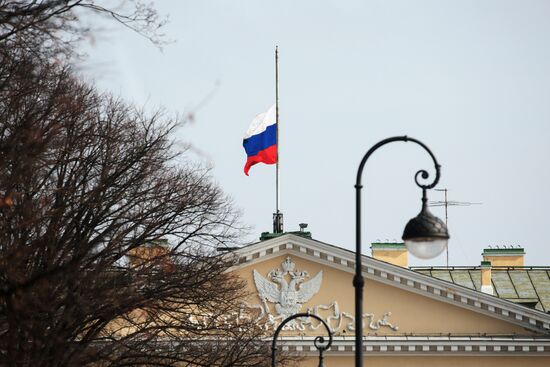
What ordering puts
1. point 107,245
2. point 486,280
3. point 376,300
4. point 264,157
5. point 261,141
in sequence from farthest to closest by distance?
point 486,280, point 376,300, point 261,141, point 264,157, point 107,245

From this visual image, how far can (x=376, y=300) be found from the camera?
183 ft

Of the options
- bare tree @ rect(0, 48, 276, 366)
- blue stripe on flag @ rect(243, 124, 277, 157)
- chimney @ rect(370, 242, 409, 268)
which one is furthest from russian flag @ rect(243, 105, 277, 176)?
bare tree @ rect(0, 48, 276, 366)

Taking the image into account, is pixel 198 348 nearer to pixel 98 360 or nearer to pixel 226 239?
pixel 226 239

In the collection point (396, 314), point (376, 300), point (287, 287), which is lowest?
point (396, 314)

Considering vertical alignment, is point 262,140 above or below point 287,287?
above

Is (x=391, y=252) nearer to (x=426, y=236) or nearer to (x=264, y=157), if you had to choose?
(x=264, y=157)

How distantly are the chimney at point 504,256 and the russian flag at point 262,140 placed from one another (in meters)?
12.6

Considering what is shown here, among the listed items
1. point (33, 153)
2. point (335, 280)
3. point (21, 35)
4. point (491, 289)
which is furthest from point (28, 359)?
point (491, 289)

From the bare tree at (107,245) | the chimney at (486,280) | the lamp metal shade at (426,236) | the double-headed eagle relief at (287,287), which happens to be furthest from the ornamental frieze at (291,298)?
the lamp metal shade at (426,236)

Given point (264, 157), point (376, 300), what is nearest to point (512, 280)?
point (376, 300)

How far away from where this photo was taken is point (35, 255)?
33.1 m

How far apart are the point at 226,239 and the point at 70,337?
21.5 feet

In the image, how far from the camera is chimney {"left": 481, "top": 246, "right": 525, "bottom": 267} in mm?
64375

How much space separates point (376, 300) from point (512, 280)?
7.92 m
